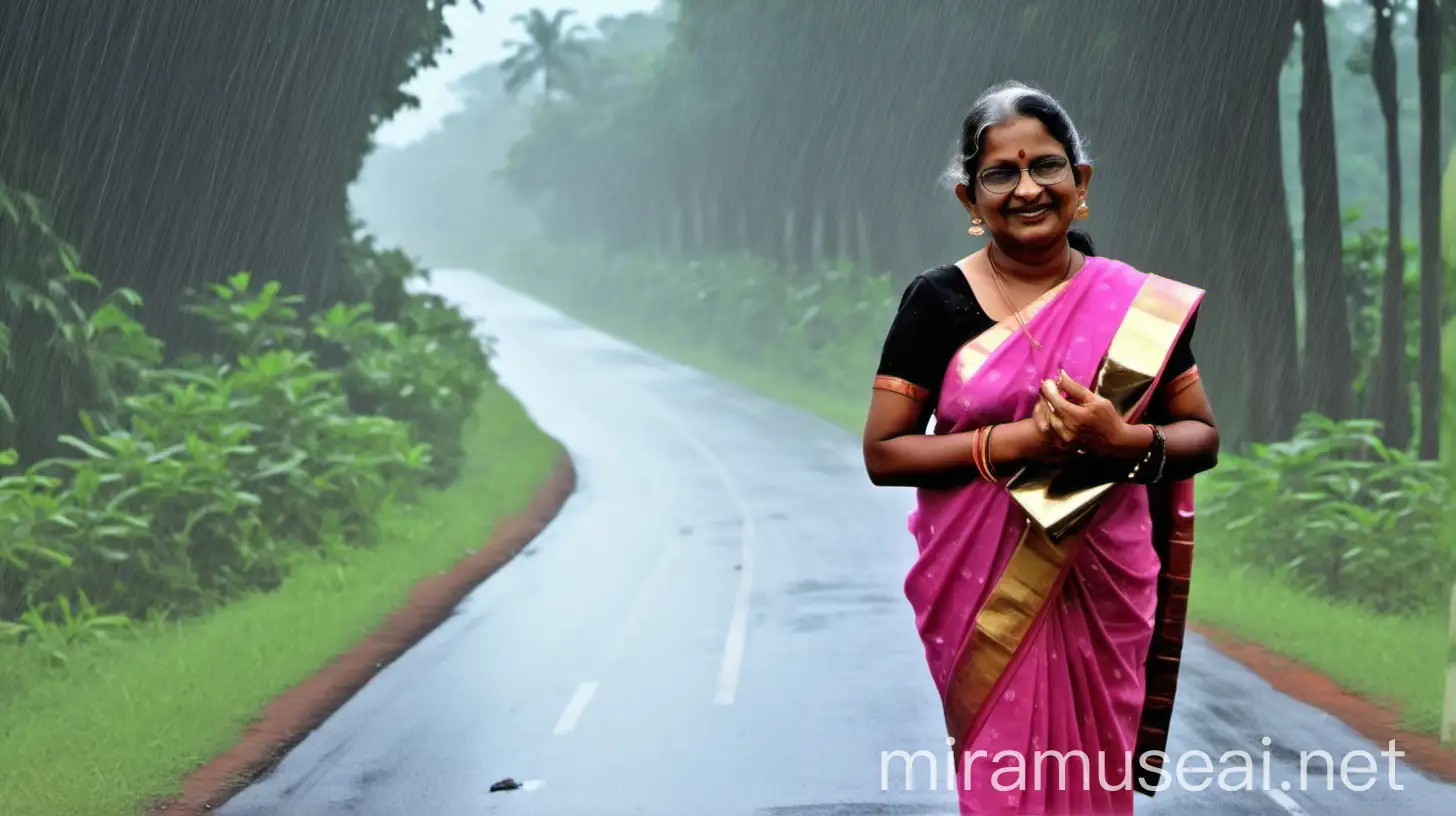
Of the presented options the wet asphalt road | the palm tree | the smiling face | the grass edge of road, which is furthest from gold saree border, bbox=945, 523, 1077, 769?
the palm tree

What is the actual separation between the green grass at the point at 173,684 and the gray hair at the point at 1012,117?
19.4 feet

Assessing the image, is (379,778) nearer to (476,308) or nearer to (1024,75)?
(1024,75)

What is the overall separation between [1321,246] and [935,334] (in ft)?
51.4

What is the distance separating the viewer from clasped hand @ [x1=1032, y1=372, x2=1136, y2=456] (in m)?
3.29

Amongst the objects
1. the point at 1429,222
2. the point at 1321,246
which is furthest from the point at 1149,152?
the point at 1429,222

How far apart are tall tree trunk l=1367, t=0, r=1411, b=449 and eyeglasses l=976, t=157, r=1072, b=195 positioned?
16.0 meters

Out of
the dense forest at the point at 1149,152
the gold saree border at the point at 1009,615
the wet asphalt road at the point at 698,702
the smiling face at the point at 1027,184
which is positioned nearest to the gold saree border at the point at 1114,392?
the gold saree border at the point at 1009,615

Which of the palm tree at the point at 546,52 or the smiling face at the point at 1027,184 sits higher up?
the palm tree at the point at 546,52

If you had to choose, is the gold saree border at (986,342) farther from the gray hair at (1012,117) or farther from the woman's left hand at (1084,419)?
the gray hair at (1012,117)

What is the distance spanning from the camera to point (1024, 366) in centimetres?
349

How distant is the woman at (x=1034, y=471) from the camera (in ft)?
11.4

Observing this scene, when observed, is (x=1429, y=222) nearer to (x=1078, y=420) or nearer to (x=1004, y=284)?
(x=1004, y=284)

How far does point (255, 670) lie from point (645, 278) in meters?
51.2

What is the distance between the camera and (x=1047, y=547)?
11.6 ft
